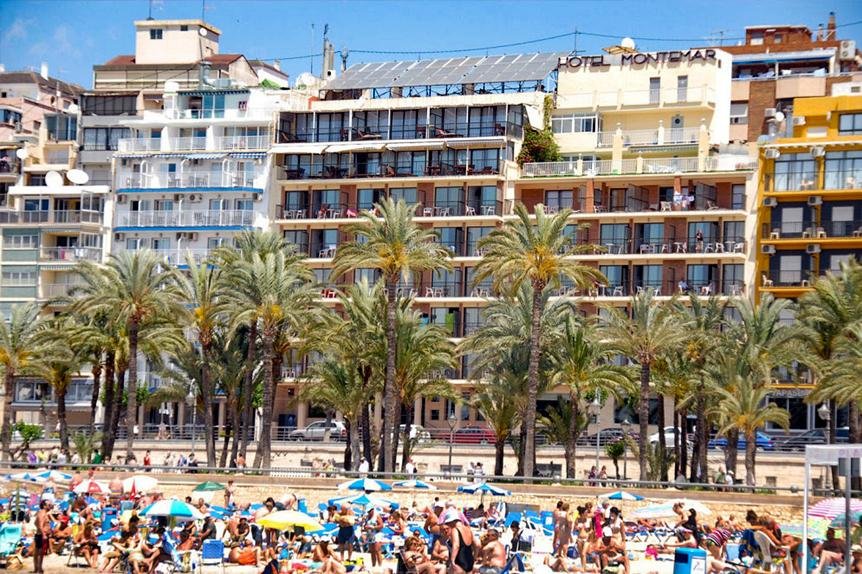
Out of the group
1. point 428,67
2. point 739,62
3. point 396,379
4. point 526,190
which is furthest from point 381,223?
point 739,62

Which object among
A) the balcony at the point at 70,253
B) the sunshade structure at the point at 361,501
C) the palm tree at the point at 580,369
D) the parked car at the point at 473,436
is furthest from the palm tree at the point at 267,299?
the balcony at the point at 70,253

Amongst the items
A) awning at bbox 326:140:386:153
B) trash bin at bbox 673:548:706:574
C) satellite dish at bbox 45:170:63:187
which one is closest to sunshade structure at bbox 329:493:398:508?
trash bin at bbox 673:548:706:574

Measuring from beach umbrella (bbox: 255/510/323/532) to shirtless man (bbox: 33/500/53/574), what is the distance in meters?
5.10

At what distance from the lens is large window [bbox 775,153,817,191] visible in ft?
266

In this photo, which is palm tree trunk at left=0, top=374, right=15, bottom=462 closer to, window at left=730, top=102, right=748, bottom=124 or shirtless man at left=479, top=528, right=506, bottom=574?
shirtless man at left=479, top=528, right=506, bottom=574

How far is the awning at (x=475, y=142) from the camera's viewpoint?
8794 cm

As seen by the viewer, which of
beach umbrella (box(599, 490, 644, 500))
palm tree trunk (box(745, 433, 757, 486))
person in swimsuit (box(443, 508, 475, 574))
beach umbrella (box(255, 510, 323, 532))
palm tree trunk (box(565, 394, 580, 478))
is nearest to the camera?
person in swimsuit (box(443, 508, 475, 574))

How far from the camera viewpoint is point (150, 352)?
70.1m

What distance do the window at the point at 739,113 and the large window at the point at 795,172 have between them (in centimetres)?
1350

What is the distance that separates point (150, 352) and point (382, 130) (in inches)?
1036

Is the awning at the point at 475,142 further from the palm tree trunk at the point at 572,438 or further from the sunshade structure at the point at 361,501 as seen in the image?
the sunshade structure at the point at 361,501

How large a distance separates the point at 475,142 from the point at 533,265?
1110 inches

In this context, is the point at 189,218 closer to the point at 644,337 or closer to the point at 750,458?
the point at 644,337

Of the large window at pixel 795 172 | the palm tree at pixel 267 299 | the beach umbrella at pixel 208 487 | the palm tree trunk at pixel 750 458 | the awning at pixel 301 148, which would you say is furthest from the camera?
the awning at pixel 301 148
